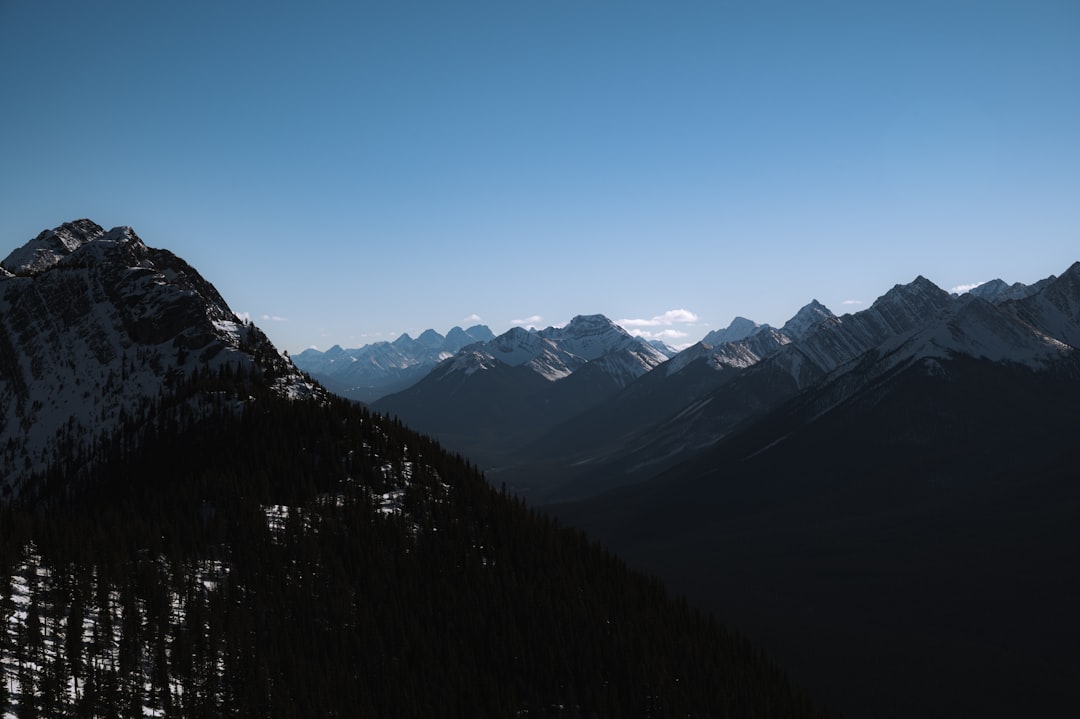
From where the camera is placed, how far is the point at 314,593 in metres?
112

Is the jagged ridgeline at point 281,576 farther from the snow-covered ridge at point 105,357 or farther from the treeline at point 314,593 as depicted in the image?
the snow-covered ridge at point 105,357

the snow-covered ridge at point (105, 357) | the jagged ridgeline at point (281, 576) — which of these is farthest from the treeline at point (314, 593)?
the snow-covered ridge at point (105, 357)

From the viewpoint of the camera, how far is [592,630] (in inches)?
4931

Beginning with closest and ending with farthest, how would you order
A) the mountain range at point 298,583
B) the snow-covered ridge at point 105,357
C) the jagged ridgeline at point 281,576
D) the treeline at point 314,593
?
the treeline at point 314,593
the jagged ridgeline at point 281,576
the mountain range at point 298,583
the snow-covered ridge at point 105,357

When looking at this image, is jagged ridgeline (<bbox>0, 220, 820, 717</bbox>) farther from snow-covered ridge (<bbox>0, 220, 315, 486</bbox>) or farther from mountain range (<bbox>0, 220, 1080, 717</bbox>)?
snow-covered ridge (<bbox>0, 220, 315, 486</bbox>)

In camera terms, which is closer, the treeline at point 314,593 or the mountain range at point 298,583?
the treeline at point 314,593

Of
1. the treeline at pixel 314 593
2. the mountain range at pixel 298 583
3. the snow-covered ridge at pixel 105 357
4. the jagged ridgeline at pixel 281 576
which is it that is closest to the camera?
the treeline at pixel 314 593

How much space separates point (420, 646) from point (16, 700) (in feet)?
162

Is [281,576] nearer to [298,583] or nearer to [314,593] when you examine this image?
[298,583]

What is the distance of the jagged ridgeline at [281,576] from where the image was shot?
88688 millimetres

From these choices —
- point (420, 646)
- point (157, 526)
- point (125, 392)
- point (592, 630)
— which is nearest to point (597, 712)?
point (592, 630)

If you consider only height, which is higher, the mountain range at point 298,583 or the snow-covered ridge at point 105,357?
the snow-covered ridge at point 105,357

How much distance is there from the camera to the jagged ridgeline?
291ft

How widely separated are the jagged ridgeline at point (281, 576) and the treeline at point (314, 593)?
323 mm
